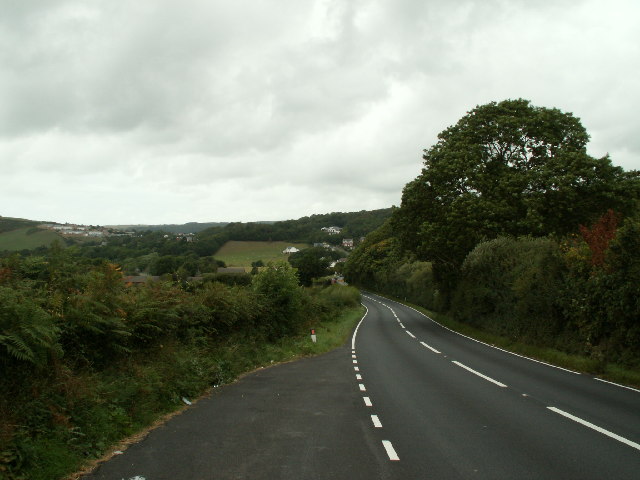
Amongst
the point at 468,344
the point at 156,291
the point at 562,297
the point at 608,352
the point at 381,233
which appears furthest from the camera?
the point at 381,233

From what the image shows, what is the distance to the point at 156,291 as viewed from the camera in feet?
40.8

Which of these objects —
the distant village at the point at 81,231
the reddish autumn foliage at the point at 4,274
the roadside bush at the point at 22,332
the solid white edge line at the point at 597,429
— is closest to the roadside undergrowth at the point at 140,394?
the roadside bush at the point at 22,332

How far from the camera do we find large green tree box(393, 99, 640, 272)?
2438 centimetres

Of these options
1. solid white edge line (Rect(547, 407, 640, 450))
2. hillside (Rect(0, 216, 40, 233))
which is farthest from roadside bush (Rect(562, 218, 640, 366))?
hillside (Rect(0, 216, 40, 233))

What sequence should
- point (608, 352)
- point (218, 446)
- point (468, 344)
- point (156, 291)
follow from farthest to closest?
point (468, 344)
point (608, 352)
point (156, 291)
point (218, 446)

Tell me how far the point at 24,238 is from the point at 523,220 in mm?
37511

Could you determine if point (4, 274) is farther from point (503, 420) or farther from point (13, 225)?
point (13, 225)

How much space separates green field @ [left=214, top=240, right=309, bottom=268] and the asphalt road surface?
218ft

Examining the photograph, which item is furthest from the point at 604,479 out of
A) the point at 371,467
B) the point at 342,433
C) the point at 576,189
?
Answer: the point at 576,189

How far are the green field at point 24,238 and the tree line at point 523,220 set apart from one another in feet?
89.1

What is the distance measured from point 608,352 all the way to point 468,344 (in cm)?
921

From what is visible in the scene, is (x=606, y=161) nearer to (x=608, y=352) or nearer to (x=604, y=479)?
(x=608, y=352)

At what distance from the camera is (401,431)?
7.80 metres

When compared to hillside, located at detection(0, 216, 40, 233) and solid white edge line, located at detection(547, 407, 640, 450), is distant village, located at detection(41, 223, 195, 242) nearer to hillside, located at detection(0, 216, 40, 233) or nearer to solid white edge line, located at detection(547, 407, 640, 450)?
hillside, located at detection(0, 216, 40, 233)
